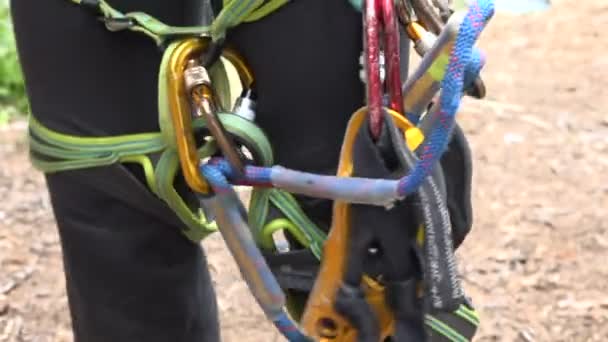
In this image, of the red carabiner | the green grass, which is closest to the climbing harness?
the red carabiner

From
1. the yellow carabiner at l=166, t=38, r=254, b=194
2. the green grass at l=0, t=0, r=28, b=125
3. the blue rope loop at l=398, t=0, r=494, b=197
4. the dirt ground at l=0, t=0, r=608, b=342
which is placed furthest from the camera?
the green grass at l=0, t=0, r=28, b=125

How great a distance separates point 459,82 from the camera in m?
0.71

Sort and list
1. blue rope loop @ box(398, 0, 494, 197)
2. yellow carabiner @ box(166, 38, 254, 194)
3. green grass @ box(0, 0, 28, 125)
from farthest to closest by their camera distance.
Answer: green grass @ box(0, 0, 28, 125)
yellow carabiner @ box(166, 38, 254, 194)
blue rope loop @ box(398, 0, 494, 197)

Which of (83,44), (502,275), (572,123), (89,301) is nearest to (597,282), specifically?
(502,275)

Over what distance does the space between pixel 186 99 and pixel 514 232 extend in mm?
1125

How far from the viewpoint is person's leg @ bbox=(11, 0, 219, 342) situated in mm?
845

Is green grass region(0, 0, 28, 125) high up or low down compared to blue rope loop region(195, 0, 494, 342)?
down

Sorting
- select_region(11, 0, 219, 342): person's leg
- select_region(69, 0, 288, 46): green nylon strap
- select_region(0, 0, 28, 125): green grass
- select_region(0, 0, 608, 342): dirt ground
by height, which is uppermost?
select_region(69, 0, 288, 46): green nylon strap

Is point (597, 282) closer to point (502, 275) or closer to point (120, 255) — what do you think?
point (502, 275)

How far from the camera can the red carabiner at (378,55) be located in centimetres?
73

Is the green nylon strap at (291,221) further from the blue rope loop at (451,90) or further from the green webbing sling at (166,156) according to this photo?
the blue rope loop at (451,90)

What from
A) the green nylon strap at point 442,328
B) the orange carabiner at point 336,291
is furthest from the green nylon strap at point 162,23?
the green nylon strap at point 442,328

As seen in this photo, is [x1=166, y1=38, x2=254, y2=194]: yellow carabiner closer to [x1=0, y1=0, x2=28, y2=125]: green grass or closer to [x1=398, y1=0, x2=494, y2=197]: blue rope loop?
[x1=398, y1=0, x2=494, y2=197]: blue rope loop

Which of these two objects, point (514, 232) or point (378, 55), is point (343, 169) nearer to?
point (378, 55)
